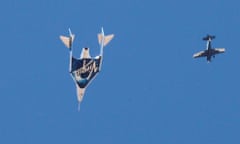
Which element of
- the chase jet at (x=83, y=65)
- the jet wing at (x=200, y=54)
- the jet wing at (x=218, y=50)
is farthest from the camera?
the jet wing at (x=200, y=54)

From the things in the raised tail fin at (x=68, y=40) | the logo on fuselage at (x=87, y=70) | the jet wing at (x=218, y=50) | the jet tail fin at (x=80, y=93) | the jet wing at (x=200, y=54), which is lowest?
the jet tail fin at (x=80, y=93)

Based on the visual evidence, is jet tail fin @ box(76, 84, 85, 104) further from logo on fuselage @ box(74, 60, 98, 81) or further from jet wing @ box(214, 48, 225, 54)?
jet wing @ box(214, 48, 225, 54)

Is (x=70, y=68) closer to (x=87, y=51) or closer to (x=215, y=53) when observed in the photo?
(x=87, y=51)

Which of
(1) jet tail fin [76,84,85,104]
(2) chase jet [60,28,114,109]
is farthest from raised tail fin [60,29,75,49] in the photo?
(1) jet tail fin [76,84,85,104]

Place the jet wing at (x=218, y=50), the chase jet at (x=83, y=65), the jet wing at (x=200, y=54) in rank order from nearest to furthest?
the chase jet at (x=83, y=65), the jet wing at (x=218, y=50), the jet wing at (x=200, y=54)

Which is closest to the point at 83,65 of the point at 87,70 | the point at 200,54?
the point at 87,70

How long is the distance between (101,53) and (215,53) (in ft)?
80.7

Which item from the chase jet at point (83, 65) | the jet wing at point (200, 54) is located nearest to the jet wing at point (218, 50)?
the jet wing at point (200, 54)

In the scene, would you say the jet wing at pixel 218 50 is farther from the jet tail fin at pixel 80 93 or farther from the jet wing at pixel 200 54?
the jet tail fin at pixel 80 93

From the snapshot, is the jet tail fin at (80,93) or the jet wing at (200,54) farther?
the jet wing at (200,54)

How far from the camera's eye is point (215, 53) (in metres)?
141

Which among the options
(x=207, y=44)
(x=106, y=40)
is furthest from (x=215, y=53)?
(x=106, y=40)

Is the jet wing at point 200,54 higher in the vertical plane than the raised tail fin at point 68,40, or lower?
higher

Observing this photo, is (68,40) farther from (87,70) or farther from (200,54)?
(200,54)
